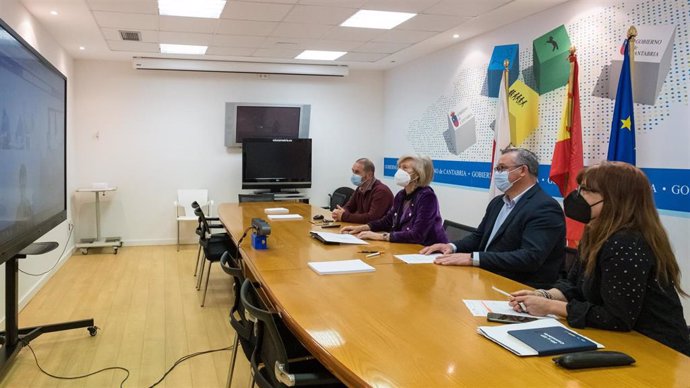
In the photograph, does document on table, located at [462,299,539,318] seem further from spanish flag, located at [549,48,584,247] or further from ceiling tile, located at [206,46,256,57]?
ceiling tile, located at [206,46,256,57]

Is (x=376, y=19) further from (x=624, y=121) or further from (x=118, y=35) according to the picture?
(x=118, y=35)

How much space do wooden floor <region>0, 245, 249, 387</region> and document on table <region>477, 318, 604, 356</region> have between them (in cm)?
182

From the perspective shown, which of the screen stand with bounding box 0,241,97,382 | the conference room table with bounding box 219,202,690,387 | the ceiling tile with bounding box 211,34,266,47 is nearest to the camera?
the conference room table with bounding box 219,202,690,387

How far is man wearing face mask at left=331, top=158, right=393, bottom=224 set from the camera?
438cm

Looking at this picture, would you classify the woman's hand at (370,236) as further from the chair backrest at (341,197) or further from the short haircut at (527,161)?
the chair backrest at (341,197)

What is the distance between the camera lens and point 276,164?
25.0ft

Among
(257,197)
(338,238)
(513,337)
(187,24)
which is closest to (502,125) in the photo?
(338,238)

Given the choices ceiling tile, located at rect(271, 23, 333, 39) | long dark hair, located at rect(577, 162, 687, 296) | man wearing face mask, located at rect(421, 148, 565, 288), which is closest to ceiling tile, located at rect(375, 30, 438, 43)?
ceiling tile, located at rect(271, 23, 333, 39)

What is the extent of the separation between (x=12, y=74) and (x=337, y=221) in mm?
2568

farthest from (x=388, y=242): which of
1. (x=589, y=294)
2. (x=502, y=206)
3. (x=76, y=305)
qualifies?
(x=76, y=305)

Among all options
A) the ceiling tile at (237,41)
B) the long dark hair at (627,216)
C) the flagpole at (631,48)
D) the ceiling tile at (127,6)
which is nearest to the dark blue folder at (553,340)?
the long dark hair at (627,216)

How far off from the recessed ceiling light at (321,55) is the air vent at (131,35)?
2053 mm

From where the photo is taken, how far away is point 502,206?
301 centimetres

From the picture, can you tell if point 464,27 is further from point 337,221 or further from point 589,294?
point 589,294
